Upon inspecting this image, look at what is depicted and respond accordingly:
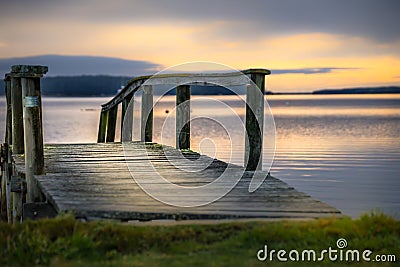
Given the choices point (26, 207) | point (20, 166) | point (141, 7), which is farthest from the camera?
point (141, 7)

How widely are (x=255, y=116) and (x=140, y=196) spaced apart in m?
1.89

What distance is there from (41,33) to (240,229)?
30164 millimetres

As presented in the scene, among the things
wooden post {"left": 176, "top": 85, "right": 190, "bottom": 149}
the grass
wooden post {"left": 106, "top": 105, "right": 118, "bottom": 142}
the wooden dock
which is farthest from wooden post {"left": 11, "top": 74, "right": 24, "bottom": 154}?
the grass

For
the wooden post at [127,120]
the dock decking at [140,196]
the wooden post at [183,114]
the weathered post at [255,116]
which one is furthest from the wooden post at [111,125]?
the weathered post at [255,116]

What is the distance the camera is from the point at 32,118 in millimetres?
6254

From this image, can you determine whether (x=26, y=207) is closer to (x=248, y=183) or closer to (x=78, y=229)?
(x=78, y=229)

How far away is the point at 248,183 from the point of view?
20.3 feet

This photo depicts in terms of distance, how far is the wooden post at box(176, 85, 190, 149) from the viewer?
911cm

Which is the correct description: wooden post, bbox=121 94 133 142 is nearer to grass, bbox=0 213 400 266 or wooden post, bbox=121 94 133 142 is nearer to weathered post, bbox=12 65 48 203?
weathered post, bbox=12 65 48 203

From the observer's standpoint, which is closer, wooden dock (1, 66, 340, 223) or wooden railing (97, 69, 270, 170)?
wooden dock (1, 66, 340, 223)

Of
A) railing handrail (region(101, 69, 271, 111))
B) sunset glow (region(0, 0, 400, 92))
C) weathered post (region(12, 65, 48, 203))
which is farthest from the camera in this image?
sunset glow (region(0, 0, 400, 92))

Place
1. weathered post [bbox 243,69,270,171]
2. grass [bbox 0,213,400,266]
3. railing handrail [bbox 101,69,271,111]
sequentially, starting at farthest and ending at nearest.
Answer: railing handrail [bbox 101,69,271,111]
weathered post [bbox 243,69,270,171]
grass [bbox 0,213,400,266]

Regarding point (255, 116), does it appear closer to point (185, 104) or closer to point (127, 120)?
point (185, 104)

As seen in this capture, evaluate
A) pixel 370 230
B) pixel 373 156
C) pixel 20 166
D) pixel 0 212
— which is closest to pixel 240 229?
pixel 370 230
